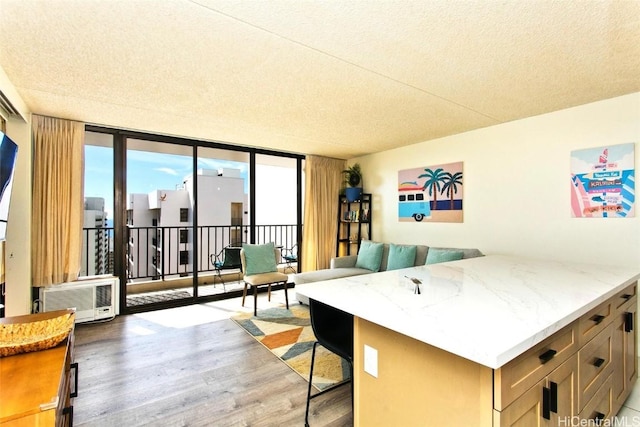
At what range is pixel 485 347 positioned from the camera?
2.83 feet

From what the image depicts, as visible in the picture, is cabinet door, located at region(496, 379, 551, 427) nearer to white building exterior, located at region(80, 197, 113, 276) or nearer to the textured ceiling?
the textured ceiling

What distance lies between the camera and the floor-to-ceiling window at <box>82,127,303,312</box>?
3857 millimetres

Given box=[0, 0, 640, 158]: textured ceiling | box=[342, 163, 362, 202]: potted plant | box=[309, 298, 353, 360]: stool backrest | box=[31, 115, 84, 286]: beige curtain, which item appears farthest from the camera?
box=[342, 163, 362, 202]: potted plant

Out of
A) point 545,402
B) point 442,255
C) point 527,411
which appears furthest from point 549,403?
point 442,255

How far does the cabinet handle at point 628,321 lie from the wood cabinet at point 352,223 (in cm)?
347

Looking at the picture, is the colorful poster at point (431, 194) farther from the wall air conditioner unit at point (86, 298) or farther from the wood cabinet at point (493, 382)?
the wall air conditioner unit at point (86, 298)

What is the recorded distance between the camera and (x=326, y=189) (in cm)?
541

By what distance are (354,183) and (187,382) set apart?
388 centimetres

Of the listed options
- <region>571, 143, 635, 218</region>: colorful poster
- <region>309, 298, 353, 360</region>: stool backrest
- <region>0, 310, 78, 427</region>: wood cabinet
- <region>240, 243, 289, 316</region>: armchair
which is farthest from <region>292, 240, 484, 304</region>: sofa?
<region>0, 310, 78, 427</region>: wood cabinet

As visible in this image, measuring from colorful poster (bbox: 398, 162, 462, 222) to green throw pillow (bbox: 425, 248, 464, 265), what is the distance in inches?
24.4

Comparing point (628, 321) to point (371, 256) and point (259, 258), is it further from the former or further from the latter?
point (259, 258)

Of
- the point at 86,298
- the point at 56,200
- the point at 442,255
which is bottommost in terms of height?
the point at 86,298

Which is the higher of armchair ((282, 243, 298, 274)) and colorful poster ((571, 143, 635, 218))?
colorful poster ((571, 143, 635, 218))

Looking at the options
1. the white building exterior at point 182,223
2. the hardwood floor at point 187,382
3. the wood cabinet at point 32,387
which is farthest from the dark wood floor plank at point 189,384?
the white building exterior at point 182,223
